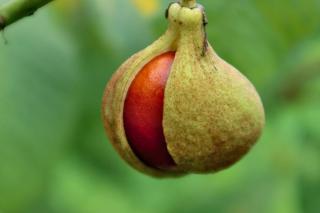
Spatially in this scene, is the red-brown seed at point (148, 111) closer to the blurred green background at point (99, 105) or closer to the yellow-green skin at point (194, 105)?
the yellow-green skin at point (194, 105)

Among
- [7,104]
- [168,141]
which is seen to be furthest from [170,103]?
[7,104]

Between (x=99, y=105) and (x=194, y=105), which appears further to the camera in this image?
(x=99, y=105)

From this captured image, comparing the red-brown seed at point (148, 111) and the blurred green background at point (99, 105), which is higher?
the blurred green background at point (99, 105)

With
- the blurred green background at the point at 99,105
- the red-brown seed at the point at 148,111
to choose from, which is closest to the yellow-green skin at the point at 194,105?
the red-brown seed at the point at 148,111

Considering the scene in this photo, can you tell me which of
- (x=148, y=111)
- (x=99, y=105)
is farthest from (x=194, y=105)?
(x=99, y=105)

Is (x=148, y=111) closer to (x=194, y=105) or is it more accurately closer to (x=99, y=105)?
(x=194, y=105)


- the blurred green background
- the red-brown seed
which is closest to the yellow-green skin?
the red-brown seed

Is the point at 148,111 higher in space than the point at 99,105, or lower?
lower
